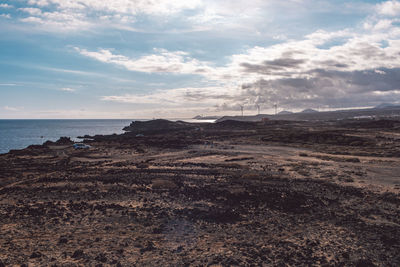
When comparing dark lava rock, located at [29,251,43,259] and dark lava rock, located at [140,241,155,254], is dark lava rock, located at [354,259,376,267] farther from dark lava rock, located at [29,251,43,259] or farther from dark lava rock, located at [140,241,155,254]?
dark lava rock, located at [29,251,43,259]

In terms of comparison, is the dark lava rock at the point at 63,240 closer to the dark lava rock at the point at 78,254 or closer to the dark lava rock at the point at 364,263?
the dark lava rock at the point at 78,254

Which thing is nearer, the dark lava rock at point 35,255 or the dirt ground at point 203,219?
the dark lava rock at point 35,255

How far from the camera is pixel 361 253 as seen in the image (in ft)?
38.7

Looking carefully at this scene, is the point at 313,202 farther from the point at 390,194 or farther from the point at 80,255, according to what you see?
the point at 80,255

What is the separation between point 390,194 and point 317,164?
44.5ft

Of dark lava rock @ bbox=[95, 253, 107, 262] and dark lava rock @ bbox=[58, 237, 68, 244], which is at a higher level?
dark lava rock @ bbox=[58, 237, 68, 244]

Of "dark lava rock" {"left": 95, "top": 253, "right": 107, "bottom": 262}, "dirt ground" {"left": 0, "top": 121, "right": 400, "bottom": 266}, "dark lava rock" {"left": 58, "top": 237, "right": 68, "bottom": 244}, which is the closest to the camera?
"dark lava rock" {"left": 95, "top": 253, "right": 107, "bottom": 262}

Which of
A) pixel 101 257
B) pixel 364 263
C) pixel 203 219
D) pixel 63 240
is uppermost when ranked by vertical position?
pixel 63 240

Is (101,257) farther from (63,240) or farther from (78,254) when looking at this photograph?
(63,240)

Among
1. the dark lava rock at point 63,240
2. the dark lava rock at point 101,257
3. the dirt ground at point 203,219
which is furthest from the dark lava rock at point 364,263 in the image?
the dark lava rock at point 63,240

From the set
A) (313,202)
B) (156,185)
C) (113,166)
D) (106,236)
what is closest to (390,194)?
(313,202)

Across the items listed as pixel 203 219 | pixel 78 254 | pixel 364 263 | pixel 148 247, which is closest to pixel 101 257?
pixel 78 254

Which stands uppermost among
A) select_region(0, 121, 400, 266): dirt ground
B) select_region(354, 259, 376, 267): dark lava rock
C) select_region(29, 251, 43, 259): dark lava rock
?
select_region(29, 251, 43, 259): dark lava rock

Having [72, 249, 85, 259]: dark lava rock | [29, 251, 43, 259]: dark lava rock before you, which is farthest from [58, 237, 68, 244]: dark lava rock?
[72, 249, 85, 259]: dark lava rock
